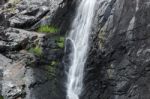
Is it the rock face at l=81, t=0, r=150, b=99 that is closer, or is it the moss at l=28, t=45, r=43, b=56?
the rock face at l=81, t=0, r=150, b=99

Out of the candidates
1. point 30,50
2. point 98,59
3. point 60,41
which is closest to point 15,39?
point 30,50

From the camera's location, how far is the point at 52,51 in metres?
17.4

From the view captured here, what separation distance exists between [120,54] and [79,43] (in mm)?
3214

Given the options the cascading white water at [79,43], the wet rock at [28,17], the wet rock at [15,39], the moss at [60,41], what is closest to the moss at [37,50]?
the wet rock at [15,39]

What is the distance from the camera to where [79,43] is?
1775 cm

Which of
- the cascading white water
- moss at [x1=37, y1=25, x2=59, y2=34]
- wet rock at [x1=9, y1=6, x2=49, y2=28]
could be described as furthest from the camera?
wet rock at [x1=9, y1=6, x2=49, y2=28]

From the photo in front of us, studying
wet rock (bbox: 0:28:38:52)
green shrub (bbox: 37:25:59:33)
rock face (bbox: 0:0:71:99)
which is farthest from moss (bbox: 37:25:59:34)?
wet rock (bbox: 0:28:38:52)

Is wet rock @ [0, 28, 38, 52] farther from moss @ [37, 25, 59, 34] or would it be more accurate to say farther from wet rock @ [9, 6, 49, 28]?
wet rock @ [9, 6, 49, 28]

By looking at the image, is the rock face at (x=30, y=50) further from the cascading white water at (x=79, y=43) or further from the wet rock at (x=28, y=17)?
the cascading white water at (x=79, y=43)

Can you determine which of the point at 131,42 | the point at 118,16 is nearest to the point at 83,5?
the point at 118,16

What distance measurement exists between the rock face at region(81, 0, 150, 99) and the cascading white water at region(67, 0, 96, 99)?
0.46m

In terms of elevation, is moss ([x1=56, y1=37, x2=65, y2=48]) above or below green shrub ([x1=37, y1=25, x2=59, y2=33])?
below

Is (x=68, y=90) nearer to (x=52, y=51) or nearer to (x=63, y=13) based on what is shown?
(x=52, y=51)

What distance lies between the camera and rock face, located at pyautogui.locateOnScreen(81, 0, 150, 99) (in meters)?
14.4
